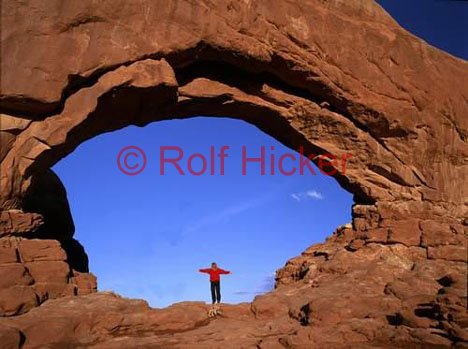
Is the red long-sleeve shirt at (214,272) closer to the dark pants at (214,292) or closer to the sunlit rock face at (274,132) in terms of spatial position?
the dark pants at (214,292)

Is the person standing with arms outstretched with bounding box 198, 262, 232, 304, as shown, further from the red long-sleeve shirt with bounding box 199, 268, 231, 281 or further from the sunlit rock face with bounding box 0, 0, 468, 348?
the sunlit rock face with bounding box 0, 0, 468, 348

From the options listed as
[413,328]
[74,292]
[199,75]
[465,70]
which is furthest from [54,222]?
[465,70]

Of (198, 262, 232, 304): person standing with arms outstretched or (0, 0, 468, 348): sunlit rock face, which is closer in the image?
(0, 0, 468, 348): sunlit rock face

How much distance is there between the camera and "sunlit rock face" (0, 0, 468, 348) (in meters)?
13.5

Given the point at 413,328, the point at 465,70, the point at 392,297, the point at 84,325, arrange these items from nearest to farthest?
the point at 413,328 → the point at 84,325 → the point at 392,297 → the point at 465,70

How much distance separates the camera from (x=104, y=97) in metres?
15.9

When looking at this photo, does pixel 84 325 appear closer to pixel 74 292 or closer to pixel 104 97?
pixel 74 292

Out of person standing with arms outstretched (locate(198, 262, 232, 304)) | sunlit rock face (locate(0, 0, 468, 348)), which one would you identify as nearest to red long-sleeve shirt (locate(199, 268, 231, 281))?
person standing with arms outstretched (locate(198, 262, 232, 304))

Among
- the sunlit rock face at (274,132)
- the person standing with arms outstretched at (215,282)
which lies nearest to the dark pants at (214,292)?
the person standing with arms outstretched at (215,282)

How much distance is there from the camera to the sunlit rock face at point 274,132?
44.2ft

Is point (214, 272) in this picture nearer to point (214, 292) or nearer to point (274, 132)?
point (214, 292)

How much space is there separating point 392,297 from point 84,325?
29.5 ft

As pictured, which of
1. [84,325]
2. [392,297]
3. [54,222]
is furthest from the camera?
[54,222]

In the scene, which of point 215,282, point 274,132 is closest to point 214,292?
point 215,282
